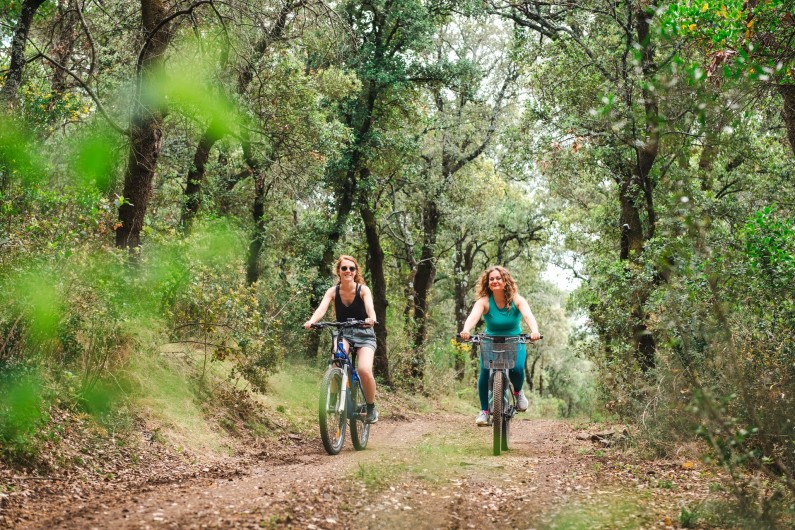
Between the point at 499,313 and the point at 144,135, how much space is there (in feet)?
18.1

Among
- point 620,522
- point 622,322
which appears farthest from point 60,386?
point 622,322

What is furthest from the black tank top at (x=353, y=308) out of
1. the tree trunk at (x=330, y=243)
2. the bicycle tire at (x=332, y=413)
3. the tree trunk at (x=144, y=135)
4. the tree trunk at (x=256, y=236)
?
the tree trunk at (x=256, y=236)

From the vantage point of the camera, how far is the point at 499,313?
8492mm

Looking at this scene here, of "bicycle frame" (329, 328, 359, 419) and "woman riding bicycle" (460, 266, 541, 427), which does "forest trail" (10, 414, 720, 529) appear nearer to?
"bicycle frame" (329, 328, 359, 419)

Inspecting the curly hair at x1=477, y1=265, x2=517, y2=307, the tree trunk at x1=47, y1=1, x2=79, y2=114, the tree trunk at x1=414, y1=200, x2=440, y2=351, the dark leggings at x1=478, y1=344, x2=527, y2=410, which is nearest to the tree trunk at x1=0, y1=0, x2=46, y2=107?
the tree trunk at x1=47, y1=1, x2=79, y2=114

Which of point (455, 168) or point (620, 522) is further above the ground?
point (455, 168)

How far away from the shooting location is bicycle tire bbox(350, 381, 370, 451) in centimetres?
820

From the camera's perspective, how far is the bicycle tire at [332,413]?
767cm

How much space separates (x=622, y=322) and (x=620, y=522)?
7.04m

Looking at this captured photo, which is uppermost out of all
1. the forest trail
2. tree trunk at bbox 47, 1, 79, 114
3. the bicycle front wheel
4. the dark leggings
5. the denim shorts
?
tree trunk at bbox 47, 1, 79, 114

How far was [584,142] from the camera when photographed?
44.5 ft

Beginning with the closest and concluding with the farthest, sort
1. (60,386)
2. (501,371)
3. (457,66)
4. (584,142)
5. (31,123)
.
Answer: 1. (60,386)
2. (31,123)
3. (501,371)
4. (584,142)
5. (457,66)

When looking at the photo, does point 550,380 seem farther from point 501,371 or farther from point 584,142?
point 501,371

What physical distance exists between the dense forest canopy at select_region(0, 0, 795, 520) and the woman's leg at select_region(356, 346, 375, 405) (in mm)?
2078
